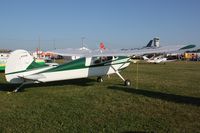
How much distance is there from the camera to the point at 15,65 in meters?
10.1

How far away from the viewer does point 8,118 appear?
663 cm

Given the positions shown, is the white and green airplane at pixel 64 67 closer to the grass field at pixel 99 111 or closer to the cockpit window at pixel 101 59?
the cockpit window at pixel 101 59

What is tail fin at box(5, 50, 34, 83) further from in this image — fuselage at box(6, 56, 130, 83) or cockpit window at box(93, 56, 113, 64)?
cockpit window at box(93, 56, 113, 64)

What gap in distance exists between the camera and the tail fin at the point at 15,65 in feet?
33.1

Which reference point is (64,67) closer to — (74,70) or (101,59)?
(74,70)

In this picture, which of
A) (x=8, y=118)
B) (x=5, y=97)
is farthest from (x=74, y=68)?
(x=8, y=118)

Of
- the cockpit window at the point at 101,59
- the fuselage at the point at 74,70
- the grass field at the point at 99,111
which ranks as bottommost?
the grass field at the point at 99,111

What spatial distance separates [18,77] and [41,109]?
3.09m

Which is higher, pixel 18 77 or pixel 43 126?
pixel 18 77

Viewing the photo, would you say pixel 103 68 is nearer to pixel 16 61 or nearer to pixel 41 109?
pixel 16 61

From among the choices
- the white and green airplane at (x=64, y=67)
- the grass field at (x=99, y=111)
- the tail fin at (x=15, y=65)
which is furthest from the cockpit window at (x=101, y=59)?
the tail fin at (x=15, y=65)

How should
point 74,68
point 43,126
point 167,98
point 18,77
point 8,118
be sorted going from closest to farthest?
point 43,126 < point 8,118 < point 167,98 < point 18,77 < point 74,68

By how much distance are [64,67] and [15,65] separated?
2090 millimetres

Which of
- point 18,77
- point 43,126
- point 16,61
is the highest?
point 16,61
